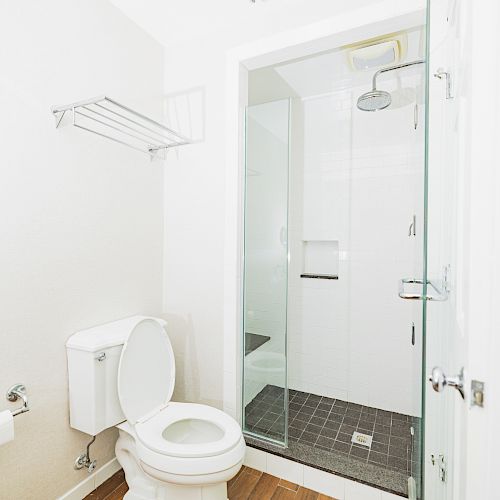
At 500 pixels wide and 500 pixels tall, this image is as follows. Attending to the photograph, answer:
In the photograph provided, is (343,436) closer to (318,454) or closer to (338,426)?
(338,426)

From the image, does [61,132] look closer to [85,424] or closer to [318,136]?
[85,424]

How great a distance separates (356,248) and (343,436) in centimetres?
124

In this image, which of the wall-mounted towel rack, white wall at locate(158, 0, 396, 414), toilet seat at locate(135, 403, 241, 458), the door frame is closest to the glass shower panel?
white wall at locate(158, 0, 396, 414)

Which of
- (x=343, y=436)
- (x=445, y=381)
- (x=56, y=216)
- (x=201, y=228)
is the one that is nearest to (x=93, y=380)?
(x=56, y=216)

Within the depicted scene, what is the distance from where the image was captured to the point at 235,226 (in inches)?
73.6

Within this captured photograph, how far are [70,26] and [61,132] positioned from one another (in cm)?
50

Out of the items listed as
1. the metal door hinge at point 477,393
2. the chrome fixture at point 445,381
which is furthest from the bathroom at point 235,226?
the metal door hinge at point 477,393

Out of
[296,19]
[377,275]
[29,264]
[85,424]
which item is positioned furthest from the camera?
[377,275]

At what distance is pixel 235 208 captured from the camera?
1.87 meters

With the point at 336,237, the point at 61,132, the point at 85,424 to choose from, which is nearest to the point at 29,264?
the point at 61,132

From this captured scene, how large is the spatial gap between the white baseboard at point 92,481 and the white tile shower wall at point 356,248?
1450 millimetres

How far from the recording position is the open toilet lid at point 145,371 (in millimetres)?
1545

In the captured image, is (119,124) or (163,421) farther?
(119,124)

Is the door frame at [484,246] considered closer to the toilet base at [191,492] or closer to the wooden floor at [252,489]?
the toilet base at [191,492]
